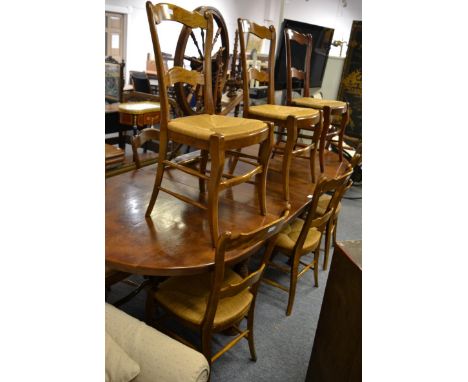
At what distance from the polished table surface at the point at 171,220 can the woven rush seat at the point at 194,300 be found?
0.22 m

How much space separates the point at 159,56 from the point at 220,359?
5.07ft

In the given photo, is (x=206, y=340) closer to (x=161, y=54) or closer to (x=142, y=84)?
(x=161, y=54)

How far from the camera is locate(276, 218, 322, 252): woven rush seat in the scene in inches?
92.8

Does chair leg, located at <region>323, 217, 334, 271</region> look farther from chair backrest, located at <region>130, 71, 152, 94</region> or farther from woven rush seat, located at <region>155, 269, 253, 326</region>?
chair backrest, located at <region>130, 71, 152, 94</region>

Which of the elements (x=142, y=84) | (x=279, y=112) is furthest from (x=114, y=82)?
(x=279, y=112)

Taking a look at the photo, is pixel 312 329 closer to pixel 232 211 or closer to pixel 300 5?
pixel 232 211

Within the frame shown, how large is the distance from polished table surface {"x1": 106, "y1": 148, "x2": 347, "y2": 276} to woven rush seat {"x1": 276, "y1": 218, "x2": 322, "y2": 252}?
10.5 inches

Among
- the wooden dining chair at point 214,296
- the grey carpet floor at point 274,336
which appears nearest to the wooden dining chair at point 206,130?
the wooden dining chair at point 214,296

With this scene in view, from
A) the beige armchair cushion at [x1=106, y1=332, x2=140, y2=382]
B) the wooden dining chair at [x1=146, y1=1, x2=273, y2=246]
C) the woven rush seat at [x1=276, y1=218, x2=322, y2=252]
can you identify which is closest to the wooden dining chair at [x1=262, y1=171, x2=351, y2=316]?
the woven rush seat at [x1=276, y1=218, x2=322, y2=252]

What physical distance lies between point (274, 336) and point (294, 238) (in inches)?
25.0

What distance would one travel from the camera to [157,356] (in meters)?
1.19

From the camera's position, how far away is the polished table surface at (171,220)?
Answer: 1.51 meters

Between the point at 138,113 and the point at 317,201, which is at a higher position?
the point at 138,113
